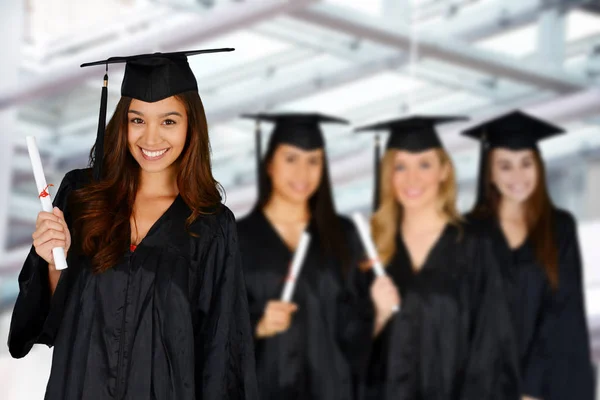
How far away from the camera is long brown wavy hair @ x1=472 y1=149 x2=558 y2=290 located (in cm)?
387

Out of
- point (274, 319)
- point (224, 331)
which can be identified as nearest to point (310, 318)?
point (274, 319)

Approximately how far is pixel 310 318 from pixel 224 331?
1865 millimetres

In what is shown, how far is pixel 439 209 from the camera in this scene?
3.88m

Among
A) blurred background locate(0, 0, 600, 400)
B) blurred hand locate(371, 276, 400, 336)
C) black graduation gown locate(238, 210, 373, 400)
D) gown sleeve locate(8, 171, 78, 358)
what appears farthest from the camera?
blurred background locate(0, 0, 600, 400)

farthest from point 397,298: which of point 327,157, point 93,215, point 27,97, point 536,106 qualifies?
point 93,215

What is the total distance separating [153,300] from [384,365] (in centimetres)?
208

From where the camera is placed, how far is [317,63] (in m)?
4.20

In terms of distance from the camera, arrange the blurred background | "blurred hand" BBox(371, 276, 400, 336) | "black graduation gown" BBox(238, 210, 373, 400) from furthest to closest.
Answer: the blurred background, "blurred hand" BBox(371, 276, 400, 336), "black graduation gown" BBox(238, 210, 373, 400)

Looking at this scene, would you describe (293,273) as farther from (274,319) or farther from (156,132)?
(156,132)

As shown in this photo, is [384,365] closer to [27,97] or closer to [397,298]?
[397,298]

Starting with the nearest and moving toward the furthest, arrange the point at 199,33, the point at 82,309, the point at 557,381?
the point at 82,309 < the point at 557,381 < the point at 199,33

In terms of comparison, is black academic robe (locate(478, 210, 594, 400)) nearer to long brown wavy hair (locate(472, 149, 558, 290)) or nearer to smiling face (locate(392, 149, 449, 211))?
long brown wavy hair (locate(472, 149, 558, 290))

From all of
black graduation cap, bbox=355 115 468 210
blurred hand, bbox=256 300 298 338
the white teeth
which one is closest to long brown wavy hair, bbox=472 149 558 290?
black graduation cap, bbox=355 115 468 210

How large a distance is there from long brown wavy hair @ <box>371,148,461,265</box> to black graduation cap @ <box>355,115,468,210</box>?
2 centimetres
